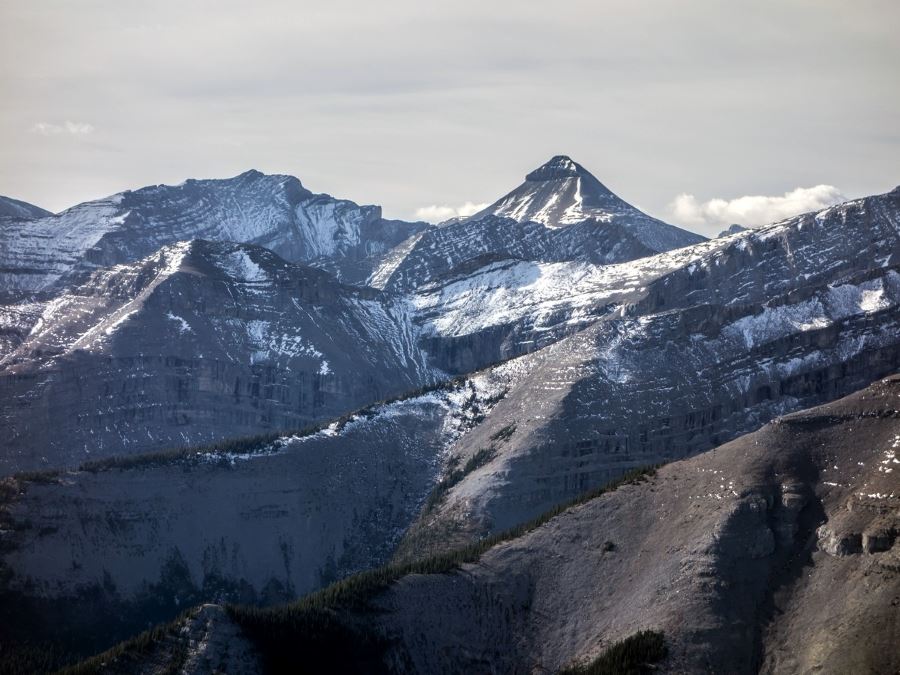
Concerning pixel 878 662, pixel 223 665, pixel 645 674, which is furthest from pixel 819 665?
pixel 223 665

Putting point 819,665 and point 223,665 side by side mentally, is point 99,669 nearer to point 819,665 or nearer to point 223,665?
point 223,665

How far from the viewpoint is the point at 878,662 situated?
189875 mm

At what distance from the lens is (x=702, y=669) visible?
200 meters

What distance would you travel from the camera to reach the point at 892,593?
19850 cm

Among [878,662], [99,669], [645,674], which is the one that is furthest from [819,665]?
[99,669]

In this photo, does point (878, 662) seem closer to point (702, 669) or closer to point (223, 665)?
point (702, 669)

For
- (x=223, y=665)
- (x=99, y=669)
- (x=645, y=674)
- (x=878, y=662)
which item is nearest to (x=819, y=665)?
(x=878, y=662)

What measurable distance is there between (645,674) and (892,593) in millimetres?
33269

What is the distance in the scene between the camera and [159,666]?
198 metres

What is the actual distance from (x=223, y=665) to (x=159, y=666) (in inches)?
318

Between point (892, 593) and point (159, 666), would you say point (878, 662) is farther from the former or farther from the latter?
point (159, 666)

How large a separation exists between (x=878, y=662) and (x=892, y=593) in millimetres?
11868

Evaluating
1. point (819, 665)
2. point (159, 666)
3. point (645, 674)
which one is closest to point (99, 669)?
point (159, 666)

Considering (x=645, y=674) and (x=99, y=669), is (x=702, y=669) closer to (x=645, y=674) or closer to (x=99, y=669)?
(x=645, y=674)
